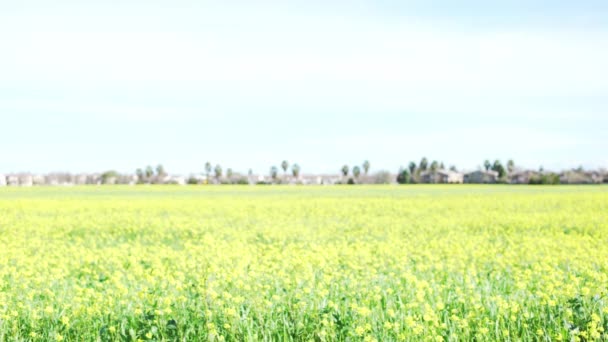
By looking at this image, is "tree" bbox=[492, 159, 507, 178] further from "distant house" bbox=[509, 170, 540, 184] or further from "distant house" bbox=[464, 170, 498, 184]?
"distant house" bbox=[509, 170, 540, 184]

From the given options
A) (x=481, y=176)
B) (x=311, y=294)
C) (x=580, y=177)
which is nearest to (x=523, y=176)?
(x=580, y=177)

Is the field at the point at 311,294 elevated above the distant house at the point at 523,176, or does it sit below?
below

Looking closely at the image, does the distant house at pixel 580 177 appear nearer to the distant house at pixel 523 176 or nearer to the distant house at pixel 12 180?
the distant house at pixel 523 176

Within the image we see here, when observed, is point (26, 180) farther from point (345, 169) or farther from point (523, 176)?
point (523, 176)

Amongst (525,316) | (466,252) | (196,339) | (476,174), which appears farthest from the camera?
(476,174)

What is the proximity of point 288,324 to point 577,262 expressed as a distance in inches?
353

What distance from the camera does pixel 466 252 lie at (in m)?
17.3

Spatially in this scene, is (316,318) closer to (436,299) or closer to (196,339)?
(196,339)

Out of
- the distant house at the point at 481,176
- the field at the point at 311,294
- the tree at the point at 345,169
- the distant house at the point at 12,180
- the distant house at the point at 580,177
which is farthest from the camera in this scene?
the tree at the point at 345,169

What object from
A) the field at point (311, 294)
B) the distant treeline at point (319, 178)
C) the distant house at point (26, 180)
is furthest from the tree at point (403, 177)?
the field at point (311, 294)

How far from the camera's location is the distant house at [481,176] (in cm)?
13199

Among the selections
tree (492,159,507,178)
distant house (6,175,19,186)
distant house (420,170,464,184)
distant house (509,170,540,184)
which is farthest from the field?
tree (492,159,507,178)

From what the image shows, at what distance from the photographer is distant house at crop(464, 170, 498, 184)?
13199 cm

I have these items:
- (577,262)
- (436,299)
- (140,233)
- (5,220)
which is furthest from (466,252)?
(5,220)
